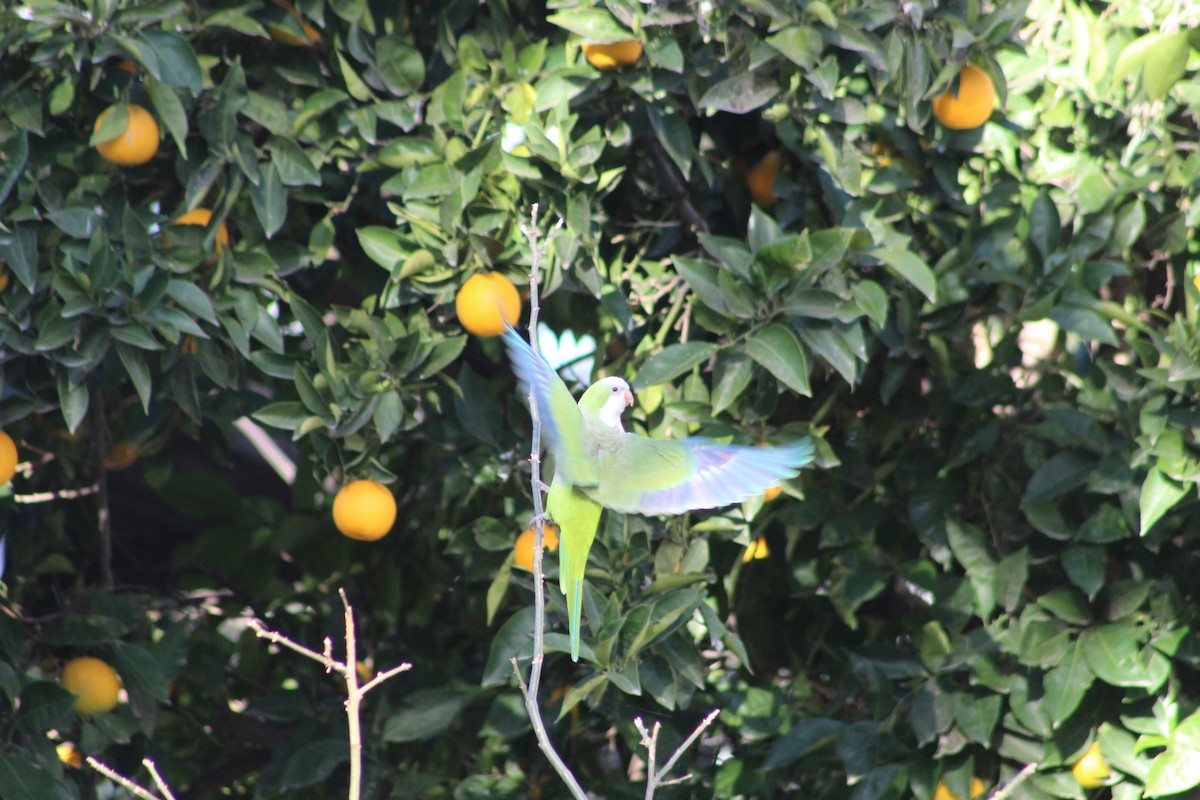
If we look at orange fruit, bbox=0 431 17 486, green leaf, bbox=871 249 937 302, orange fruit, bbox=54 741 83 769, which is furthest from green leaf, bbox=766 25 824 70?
orange fruit, bbox=54 741 83 769

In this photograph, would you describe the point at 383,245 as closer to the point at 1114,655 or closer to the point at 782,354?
the point at 782,354

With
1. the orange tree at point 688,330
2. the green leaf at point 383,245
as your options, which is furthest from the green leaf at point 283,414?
the green leaf at point 383,245

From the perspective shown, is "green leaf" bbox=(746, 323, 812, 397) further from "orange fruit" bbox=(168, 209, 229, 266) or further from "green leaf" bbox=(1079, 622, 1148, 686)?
"orange fruit" bbox=(168, 209, 229, 266)

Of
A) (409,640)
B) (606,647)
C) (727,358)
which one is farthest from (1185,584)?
(409,640)

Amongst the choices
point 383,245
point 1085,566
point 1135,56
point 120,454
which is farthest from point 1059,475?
point 120,454

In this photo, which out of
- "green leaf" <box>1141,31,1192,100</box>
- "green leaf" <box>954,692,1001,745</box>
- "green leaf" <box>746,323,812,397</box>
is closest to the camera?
"green leaf" <box>746,323,812,397</box>

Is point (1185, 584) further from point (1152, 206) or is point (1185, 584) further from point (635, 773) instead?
point (635, 773)

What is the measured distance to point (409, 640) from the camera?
325 centimetres

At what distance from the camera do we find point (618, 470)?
1.96 meters

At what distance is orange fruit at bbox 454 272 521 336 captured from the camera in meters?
2.34

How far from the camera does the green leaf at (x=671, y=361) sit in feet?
7.77

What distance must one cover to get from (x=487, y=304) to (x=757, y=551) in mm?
937

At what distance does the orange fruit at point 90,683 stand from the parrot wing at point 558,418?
1.16 metres

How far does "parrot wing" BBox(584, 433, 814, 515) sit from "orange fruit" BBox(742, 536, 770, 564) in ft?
2.59
